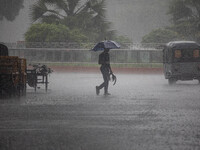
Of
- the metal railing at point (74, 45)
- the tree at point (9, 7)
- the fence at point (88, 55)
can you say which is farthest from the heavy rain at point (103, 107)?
the tree at point (9, 7)

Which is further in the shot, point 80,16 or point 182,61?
point 80,16

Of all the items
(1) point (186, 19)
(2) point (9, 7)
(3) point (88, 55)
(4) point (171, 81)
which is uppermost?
(2) point (9, 7)

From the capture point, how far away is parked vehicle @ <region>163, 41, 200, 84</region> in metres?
26.2

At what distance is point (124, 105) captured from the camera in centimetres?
1576

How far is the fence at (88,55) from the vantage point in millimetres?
52125

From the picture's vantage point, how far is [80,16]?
192 feet

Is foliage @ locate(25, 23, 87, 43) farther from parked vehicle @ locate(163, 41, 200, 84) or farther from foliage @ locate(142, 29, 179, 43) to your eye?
parked vehicle @ locate(163, 41, 200, 84)

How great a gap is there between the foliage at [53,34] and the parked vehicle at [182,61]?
2735 centimetres

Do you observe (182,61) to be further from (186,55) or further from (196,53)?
(196,53)

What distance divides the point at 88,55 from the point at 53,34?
4.63m

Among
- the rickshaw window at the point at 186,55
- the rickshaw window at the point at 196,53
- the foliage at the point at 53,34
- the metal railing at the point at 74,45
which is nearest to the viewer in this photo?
the rickshaw window at the point at 186,55

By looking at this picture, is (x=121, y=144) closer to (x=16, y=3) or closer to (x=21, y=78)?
(x=21, y=78)

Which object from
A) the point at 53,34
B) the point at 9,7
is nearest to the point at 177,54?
the point at 53,34

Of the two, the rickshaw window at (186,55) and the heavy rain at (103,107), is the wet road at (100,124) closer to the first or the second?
the heavy rain at (103,107)
